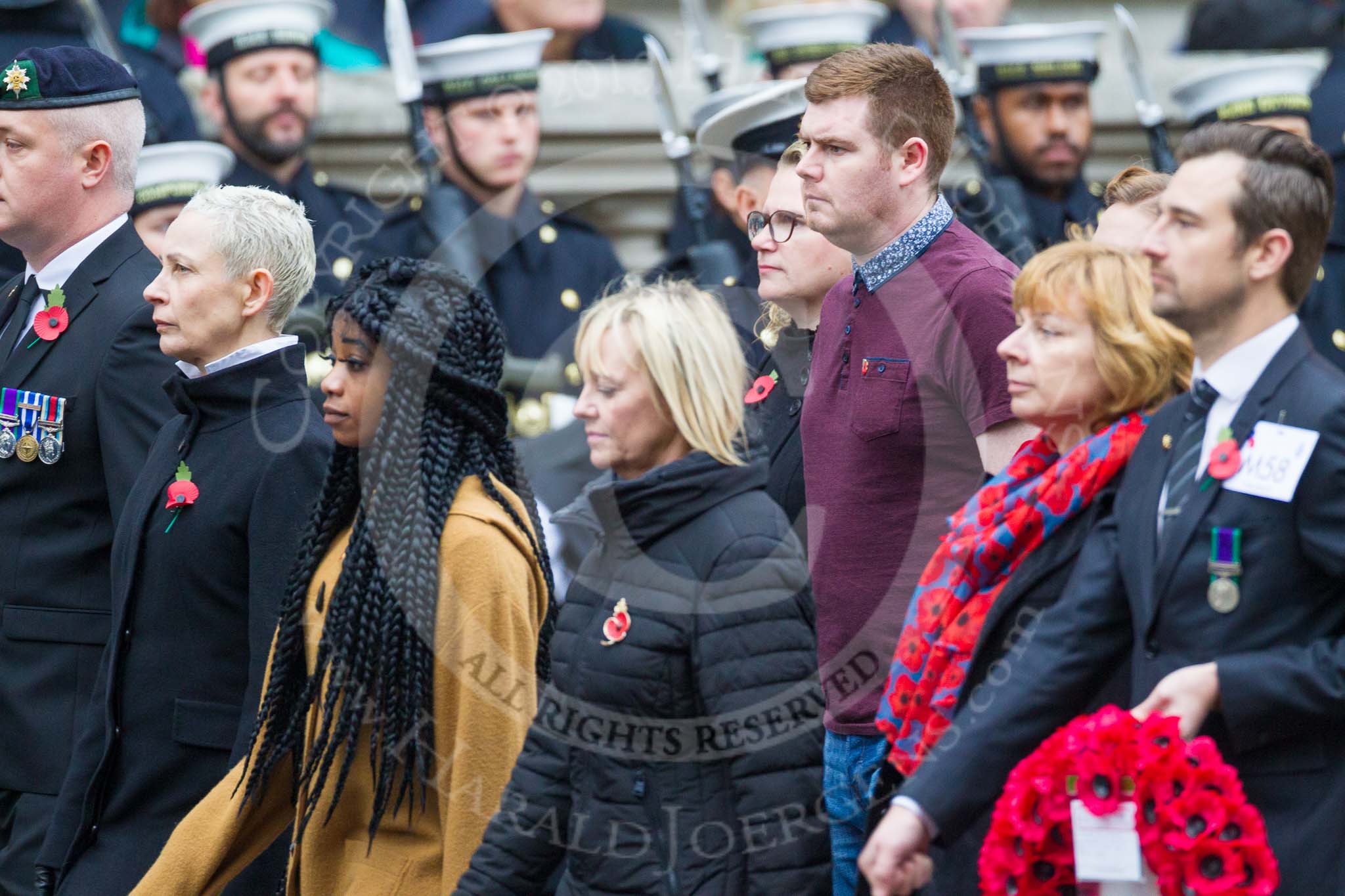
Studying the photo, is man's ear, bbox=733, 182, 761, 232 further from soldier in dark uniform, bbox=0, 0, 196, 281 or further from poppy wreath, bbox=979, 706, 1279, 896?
poppy wreath, bbox=979, 706, 1279, 896

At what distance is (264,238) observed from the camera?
436cm

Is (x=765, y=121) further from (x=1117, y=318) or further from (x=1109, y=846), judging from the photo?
(x=1109, y=846)

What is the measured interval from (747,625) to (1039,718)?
1.67 ft

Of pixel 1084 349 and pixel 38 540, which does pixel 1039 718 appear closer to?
pixel 1084 349

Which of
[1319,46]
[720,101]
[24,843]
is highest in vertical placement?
[1319,46]

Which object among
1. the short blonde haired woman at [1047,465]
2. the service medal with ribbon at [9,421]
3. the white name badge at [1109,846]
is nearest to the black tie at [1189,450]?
the short blonde haired woman at [1047,465]

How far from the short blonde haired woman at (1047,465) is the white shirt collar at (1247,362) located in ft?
0.73

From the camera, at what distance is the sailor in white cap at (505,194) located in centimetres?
654

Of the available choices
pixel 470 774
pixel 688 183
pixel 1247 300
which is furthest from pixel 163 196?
pixel 1247 300

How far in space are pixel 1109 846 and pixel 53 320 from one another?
9.09 ft

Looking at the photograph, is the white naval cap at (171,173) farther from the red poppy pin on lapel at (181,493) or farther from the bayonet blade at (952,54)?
the bayonet blade at (952,54)

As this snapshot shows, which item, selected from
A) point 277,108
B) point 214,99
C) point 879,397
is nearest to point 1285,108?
point 277,108

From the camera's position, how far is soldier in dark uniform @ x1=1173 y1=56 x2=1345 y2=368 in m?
7.14

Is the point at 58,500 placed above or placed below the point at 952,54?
below
